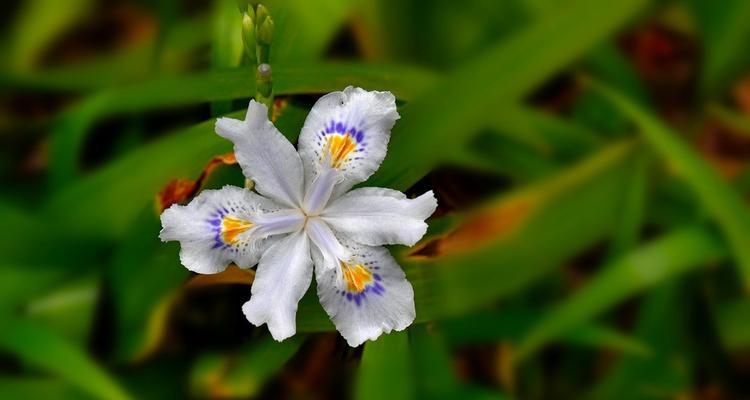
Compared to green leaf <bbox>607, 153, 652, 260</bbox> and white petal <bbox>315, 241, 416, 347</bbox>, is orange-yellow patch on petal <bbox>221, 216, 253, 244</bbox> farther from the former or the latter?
green leaf <bbox>607, 153, 652, 260</bbox>

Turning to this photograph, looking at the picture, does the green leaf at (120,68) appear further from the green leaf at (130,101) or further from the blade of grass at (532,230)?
the blade of grass at (532,230)

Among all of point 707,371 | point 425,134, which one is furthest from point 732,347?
point 425,134

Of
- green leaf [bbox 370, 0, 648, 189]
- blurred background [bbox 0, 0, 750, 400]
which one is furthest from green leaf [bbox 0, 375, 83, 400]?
green leaf [bbox 370, 0, 648, 189]

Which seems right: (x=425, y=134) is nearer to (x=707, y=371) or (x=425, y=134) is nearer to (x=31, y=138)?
(x=707, y=371)

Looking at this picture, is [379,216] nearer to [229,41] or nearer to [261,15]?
[261,15]

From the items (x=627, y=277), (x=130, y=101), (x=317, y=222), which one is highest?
(x=130, y=101)

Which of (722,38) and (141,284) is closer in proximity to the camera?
(141,284)

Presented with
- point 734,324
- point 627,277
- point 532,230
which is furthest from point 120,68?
point 734,324
